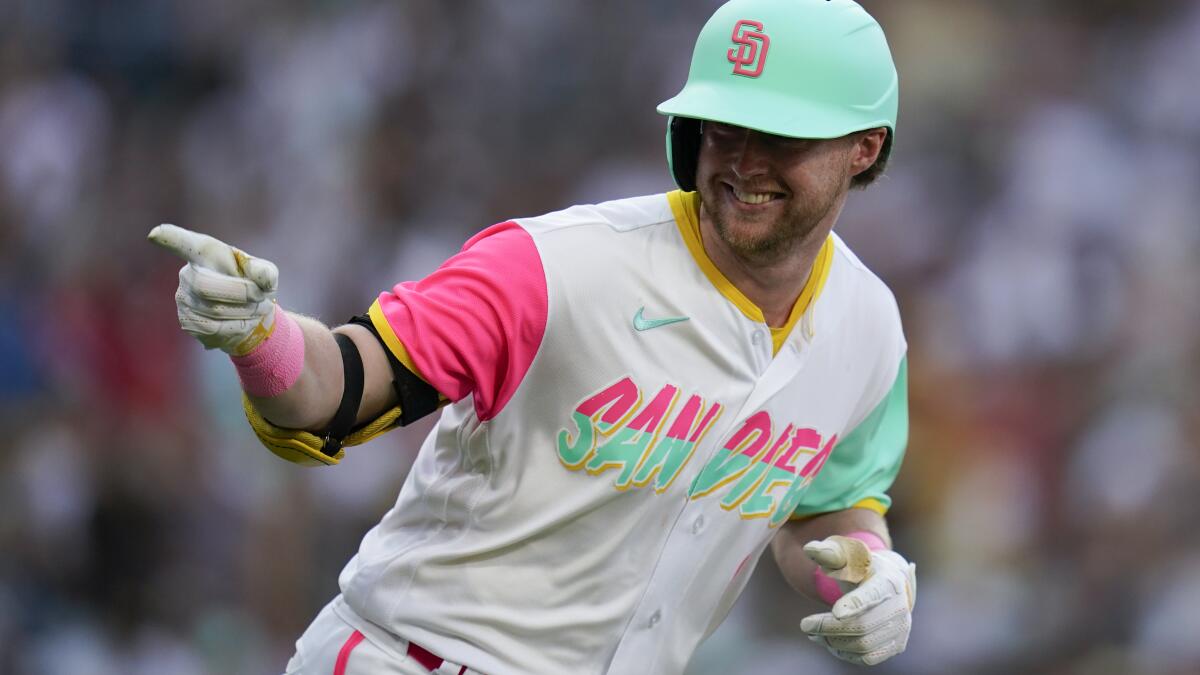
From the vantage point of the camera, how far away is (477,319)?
315 cm

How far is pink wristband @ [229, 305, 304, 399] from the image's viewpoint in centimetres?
276

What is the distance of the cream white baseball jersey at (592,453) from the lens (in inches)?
131

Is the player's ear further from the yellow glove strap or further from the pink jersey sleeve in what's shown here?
the yellow glove strap

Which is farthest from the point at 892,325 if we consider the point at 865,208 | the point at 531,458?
the point at 865,208

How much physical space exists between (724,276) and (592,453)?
0.51 m

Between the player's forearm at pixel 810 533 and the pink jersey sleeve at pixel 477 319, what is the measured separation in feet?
3.55

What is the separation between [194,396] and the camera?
8398mm

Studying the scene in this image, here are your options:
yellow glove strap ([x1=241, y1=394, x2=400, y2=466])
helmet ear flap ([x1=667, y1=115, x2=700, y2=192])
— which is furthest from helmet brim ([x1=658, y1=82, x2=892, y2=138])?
yellow glove strap ([x1=241, y1=394, x2=400, y2=466])

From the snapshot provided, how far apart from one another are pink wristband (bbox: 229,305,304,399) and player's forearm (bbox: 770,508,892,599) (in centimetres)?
165

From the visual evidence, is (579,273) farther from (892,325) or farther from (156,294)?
(156,294)

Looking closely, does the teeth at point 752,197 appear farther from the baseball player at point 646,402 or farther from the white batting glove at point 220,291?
the white batting glove at point 220,291

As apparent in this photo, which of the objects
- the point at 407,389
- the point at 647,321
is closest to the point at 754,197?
the point at 647,321

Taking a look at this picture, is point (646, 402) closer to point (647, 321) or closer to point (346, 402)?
point (647, 321)

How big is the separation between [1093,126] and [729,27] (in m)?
5.59
